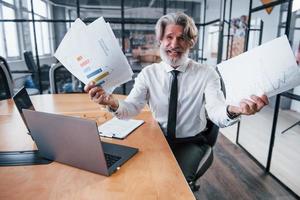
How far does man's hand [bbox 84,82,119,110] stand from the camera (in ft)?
A: 3.32

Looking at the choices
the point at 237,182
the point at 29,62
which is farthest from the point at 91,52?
the point at 29,62

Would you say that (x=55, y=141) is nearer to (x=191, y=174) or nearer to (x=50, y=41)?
(x=191, y=174)

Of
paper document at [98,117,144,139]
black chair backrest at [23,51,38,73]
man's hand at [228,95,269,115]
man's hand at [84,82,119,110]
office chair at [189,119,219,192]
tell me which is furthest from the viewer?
black chair backrest at [23,51,38,73]

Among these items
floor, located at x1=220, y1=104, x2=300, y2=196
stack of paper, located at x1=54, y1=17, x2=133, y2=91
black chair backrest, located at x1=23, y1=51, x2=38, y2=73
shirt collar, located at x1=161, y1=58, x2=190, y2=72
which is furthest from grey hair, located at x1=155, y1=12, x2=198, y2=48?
black chair backrest, located at x1=23, y1=51, x2=38, y2=73

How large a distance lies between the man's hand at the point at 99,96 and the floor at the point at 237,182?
45.7 inches

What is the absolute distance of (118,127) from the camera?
4.19ft

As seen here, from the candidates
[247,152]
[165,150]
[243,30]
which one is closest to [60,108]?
[165,150]

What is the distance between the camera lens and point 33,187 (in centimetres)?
75

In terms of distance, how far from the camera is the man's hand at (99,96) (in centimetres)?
101

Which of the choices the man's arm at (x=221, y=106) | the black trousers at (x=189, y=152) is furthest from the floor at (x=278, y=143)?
the man's arm at (x=221, y=106)

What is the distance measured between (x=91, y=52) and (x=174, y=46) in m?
0.63

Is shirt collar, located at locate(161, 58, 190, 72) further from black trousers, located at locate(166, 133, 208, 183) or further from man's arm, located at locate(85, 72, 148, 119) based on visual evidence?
black trousers, located at locate(166, 133, 208, 183)

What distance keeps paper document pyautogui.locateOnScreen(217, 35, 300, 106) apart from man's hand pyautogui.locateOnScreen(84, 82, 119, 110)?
531mm

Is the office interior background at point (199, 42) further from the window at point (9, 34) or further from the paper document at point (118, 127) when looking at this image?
the paper document at point (118, 127)
